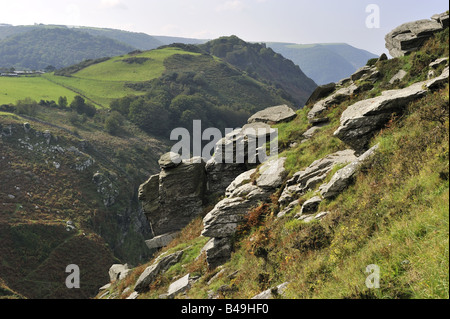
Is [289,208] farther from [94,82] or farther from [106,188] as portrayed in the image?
[94,82]

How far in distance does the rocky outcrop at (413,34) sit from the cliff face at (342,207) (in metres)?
0.79

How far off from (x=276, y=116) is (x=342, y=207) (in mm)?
18971

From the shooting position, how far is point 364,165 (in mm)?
10438

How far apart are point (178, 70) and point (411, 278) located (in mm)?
179087

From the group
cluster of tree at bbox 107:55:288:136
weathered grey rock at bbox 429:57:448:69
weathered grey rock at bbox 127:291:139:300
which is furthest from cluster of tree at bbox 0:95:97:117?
weathered grey rock at bbox 429:57:448:69

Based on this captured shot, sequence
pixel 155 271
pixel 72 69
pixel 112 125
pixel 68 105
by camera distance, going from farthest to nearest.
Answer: pixel 72 69 < pixel 68 105 < pixel 112 125 < pixel 155 271

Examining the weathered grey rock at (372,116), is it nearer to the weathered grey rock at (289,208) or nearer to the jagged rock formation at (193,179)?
the weathered grey rock at (289,208)

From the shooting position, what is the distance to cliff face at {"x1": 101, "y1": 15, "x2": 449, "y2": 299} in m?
6.74

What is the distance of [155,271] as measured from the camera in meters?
16.8

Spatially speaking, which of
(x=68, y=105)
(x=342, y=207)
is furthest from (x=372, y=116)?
(x=68, y=105)

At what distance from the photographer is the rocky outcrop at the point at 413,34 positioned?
1845 cm

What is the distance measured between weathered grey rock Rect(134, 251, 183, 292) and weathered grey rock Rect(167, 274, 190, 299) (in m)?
2.47

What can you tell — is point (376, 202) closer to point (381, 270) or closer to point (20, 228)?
point (381, 270)

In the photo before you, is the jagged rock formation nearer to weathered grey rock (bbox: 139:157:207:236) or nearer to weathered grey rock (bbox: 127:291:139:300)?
weathered grey rock (bbox: 139:157:207:236)
